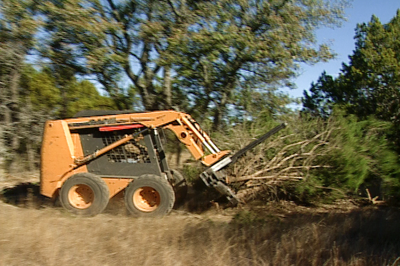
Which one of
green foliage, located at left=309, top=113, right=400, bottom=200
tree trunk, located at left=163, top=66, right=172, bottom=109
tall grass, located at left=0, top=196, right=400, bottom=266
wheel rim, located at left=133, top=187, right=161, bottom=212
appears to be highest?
tree trunk, located at left=163, top=66, right=172, bottom=109

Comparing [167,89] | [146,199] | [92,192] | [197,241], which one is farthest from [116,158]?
[167,89]

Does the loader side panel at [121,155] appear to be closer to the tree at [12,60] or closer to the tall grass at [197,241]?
the tall grass at [197,241]

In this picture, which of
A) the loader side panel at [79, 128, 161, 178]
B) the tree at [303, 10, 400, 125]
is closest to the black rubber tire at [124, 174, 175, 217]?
the loader side panel at [79, 128, 161, 178]

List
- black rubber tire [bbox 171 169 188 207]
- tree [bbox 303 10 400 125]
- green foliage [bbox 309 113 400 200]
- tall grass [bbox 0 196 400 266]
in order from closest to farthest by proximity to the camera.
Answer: tall grass [bbox 0 196 400 266], green foliage [bbox 309 113 400 200], black rubber tire [bbox 171 169 188 207], tree [bbox 303 10 400 125]

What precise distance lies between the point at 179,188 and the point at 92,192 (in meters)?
2.12

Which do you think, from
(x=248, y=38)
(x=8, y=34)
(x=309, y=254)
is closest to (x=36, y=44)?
(x=8, y=34)

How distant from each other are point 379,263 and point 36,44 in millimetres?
10177

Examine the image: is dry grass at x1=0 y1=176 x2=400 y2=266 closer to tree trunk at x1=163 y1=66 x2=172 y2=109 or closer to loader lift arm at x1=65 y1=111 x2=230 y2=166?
loader lift arm at x1=65 y1=111 x2=230 y2=166

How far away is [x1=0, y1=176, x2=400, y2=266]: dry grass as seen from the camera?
5.06 meters

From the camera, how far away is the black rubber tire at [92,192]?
8172 millimetres

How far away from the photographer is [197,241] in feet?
19.0

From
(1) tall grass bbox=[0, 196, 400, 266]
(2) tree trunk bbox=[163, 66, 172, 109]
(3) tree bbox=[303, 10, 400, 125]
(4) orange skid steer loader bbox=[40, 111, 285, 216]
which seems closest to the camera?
(1) tall grass bbox=[0, 196, 400, 266]

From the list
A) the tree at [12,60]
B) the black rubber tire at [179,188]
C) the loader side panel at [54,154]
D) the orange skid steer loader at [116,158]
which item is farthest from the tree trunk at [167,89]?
the loader side panel at [54,154]

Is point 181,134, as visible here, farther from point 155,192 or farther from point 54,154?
point 54,154
